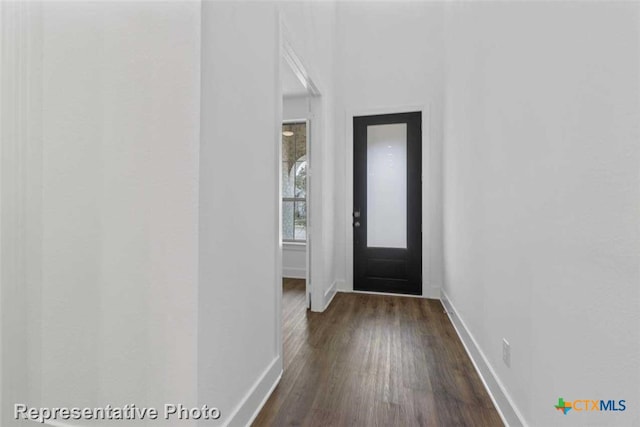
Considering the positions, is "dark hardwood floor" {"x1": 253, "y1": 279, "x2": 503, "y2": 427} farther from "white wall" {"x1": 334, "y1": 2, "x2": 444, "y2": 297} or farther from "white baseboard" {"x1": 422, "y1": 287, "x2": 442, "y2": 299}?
"white wall" {"x1": 334, "y1": 2, "x2": 444, "y2": 297}

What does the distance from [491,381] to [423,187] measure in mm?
2390

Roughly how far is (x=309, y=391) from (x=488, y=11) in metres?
2.59

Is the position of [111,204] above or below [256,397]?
above

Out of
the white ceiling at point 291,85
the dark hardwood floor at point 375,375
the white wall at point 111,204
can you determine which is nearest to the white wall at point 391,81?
the white ceiling at point 291,85

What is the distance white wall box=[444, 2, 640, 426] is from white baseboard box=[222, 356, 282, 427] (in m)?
1.29

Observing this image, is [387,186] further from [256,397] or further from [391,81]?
[256,397]

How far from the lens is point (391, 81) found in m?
3.97

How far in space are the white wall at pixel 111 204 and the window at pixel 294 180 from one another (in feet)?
12.5

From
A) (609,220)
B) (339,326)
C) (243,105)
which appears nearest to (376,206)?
(339,326)

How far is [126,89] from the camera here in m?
1.29

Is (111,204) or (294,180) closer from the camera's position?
(111,204)

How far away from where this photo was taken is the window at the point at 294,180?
516 cm

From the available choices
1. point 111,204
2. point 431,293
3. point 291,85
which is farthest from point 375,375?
point 291,85

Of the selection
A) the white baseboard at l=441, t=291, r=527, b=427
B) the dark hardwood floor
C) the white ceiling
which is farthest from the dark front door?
the white baseboard at l=441, t=291, r=527, b=427
